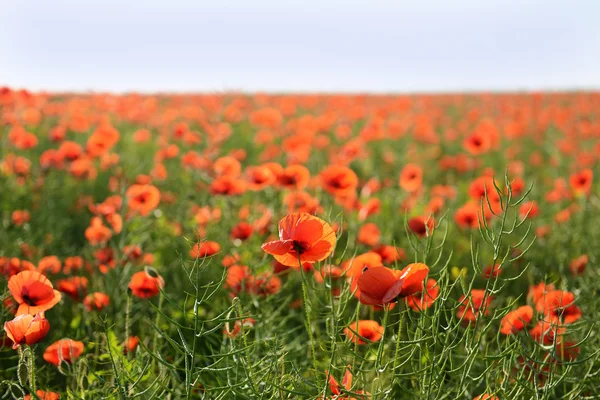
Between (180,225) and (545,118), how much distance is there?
6.31m

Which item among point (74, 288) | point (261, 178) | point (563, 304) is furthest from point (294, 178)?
point (563, 304)

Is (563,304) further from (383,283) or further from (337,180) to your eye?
(337,180)

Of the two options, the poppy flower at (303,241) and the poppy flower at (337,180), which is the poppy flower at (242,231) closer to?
the poppy flower at (337,180)

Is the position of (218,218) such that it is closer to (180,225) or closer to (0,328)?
(180,225)

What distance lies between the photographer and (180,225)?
8.66 feet

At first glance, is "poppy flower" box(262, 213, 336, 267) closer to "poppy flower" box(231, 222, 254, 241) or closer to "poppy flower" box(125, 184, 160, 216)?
"poppy flower" box(231, 222, 254, 241)

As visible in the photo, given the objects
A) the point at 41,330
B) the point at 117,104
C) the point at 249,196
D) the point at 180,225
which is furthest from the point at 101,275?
the point at 117,104

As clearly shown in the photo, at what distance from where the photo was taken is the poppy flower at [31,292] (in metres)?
1.13

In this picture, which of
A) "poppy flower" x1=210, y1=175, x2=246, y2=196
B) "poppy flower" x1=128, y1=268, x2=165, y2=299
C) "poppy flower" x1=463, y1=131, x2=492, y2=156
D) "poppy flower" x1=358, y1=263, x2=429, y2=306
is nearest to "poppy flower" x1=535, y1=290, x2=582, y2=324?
"poppy flower" x1=358, y1=263, x2=429, y2=306

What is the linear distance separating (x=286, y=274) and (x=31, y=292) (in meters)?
1.20

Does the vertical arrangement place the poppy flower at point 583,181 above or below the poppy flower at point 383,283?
below

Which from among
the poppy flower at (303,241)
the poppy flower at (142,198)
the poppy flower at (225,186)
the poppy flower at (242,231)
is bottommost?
the poppy flower at (242,231)

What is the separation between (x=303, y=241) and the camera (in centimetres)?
102

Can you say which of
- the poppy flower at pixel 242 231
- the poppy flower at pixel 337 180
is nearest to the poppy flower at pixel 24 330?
the poppy flower at pixel 242 231
